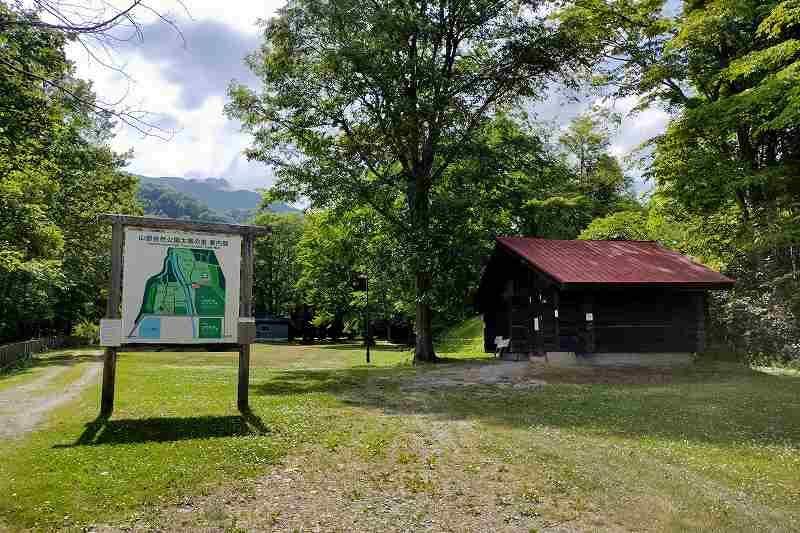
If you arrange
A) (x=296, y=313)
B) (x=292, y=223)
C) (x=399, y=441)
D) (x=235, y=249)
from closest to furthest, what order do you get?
1. (x=399, y=441)
2. (x=235, y=249)
3. (x=296, y=313)
4. (x=292, y=223)

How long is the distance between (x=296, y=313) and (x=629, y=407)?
71.0 meters

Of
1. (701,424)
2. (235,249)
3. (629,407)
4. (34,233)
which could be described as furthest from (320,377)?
(34,233)

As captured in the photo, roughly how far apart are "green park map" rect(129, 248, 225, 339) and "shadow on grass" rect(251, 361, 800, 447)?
13.5 feet

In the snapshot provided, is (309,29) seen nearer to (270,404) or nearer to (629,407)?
(270,404)

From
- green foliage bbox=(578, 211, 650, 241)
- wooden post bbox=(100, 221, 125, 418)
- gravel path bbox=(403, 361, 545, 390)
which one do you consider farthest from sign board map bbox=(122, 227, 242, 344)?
green foliage bbox=(578, 211, 650, 241)

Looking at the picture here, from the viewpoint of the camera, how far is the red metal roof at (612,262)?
2153 centimetres

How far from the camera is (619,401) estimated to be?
535 inches

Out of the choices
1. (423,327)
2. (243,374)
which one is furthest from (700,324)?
(243,374)

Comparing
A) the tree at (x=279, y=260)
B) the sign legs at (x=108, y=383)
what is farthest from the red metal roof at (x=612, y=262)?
the tree at (x=279, y=260)

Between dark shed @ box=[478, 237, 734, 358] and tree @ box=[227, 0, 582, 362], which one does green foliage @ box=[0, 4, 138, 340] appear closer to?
tree @ box=[227, 0, 582, 362]

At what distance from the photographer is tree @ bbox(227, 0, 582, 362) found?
953 inches

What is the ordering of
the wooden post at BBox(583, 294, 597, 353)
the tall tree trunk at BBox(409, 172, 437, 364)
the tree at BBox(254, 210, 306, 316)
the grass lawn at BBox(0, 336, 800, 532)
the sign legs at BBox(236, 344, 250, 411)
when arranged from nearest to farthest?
the grass lawn at BBox(0, 336, 800, 532), the sign legs at BBox(236, 344, 250, 411), the wooden post at BBox(583, 294, 597, 353), the tall tree trunk at BBox(409, 172, 437, 364), the tree at BBox(254, 210, 306, 316)

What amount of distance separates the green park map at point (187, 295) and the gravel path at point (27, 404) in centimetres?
241

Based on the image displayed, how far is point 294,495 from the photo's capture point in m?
6.80
